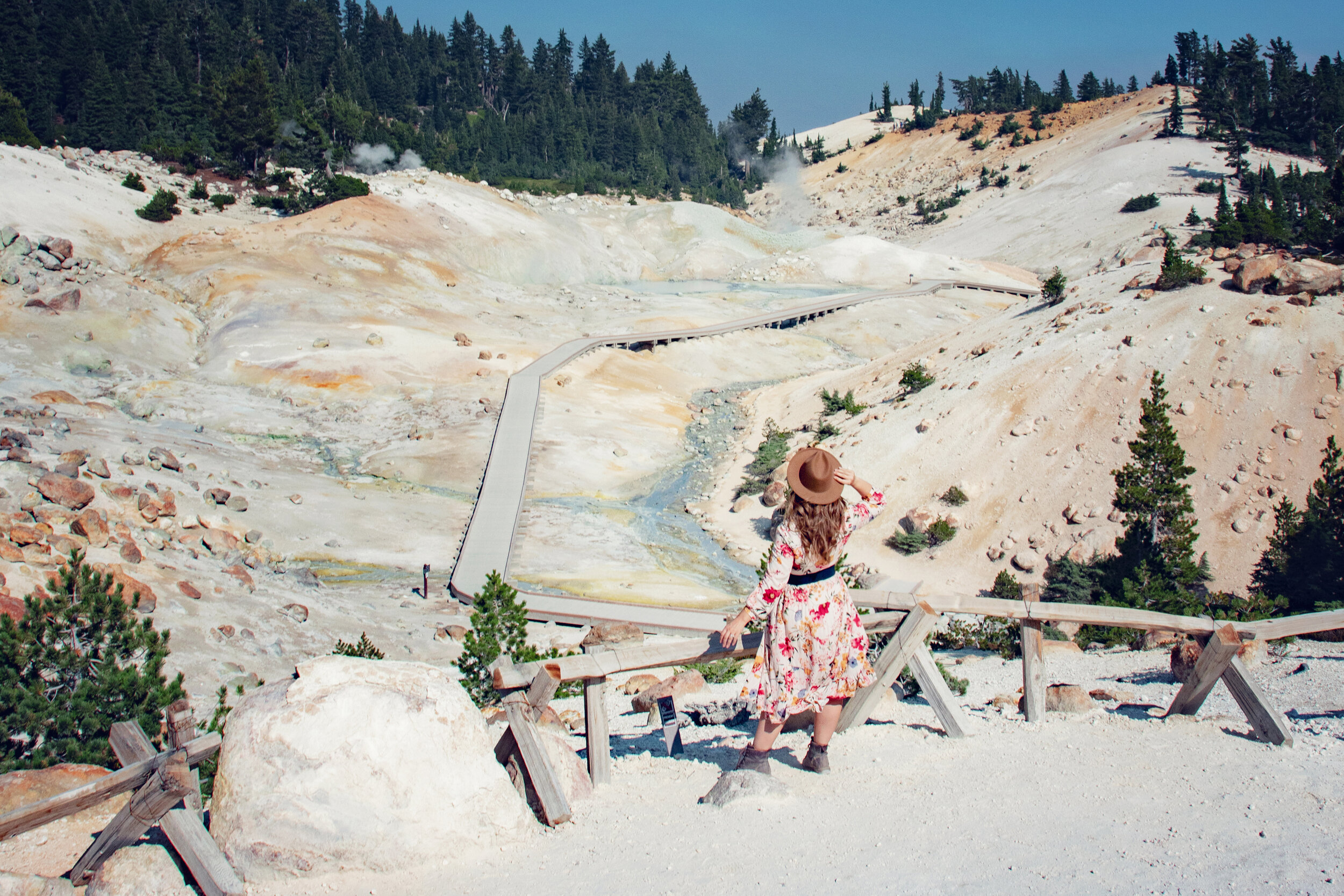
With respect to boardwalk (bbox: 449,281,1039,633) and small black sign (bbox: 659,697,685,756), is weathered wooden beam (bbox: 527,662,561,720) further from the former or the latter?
boardwalk (bbox: 449,281,1039,633)

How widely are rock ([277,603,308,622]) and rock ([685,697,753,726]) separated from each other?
10.7 metres

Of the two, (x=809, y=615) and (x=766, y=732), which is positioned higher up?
(x=809, y=615)

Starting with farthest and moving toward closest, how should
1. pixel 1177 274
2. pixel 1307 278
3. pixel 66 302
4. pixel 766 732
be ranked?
pixel 66 302 → pixel 1177 274 → pixel 1307 278 → pixel 766 732

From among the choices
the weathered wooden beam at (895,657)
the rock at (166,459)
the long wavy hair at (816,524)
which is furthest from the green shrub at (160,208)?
the long wavy hair at (816,524)

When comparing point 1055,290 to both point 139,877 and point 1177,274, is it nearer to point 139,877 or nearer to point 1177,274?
point 1177,274

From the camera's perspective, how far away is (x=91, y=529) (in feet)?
58.0

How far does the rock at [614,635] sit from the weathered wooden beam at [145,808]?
11.0 metres

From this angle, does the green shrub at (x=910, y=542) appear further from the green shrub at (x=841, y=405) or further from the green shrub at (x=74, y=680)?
the green shrub at (x=74, y=680)

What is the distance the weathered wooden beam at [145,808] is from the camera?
18.4ft

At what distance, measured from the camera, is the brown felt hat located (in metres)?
6.02

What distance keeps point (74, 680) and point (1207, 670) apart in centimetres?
1074

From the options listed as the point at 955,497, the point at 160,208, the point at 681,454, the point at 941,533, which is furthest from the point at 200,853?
the point at 160,208

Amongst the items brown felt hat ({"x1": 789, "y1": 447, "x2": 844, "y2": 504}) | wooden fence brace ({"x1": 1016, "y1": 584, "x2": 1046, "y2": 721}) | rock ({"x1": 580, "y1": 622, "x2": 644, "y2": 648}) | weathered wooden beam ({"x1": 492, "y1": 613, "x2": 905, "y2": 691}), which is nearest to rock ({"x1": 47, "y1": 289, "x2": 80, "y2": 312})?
rock ({"x1": 580, "y1": 622, "x2": 644, "y2": 648})

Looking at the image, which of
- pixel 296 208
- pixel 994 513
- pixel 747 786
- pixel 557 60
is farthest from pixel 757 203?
pixel 747 786
